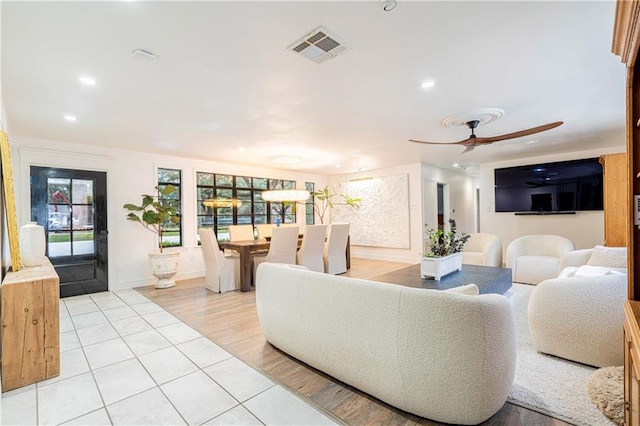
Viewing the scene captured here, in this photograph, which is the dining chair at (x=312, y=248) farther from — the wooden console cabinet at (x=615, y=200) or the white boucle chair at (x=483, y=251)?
the wooden console cabinet at (x=615, y=200)

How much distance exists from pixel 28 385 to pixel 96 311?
1.79 metres

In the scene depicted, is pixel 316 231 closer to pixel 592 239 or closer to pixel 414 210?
pixel 414 210

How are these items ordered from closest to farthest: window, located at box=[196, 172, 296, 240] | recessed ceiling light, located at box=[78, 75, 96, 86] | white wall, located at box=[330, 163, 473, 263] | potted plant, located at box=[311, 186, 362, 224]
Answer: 1. recessed ceiling light, located at box=[78, 75, 96, 86]
2. window, located at box=[196, 172, 296, 240]
3. white wall, located at box=[330, 163, 473, 263]
4. potted plant, located at box=[311, 186, 362, 224]

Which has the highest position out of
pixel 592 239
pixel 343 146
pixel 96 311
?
pixel 343 146

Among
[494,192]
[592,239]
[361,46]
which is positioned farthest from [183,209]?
[592,239]

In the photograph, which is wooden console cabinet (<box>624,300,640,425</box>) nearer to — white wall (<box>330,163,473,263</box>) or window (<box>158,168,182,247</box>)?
white wall (<box>330,163,473,263</box>)

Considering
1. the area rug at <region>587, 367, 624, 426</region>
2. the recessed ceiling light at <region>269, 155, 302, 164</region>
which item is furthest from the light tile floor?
the recessed ceiling light at <region>269, 155, 302, 164</region>

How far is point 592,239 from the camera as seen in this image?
18.2 feet

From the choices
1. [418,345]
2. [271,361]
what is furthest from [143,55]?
[418,345]

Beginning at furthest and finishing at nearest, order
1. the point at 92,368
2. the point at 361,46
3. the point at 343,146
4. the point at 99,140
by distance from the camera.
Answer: the point at 343,146, the point at 99,140, the point at 92,368, the point at 361,46

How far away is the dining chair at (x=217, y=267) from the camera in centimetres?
455

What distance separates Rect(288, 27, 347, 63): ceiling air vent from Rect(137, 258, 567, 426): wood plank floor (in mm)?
2345

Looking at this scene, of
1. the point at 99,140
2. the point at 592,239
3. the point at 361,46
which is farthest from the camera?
the point at 592,239

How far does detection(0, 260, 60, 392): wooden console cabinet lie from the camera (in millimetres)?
2053
